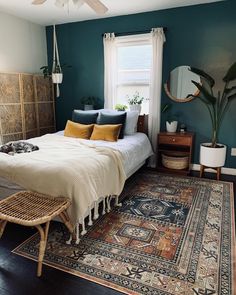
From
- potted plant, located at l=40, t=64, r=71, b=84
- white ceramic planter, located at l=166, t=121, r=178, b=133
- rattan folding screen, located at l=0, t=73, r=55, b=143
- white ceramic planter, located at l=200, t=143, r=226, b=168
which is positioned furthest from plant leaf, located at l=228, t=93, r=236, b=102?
rattan folding screen, located at l=0, t=73, r=55, b=143

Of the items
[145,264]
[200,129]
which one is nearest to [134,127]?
[200,129]

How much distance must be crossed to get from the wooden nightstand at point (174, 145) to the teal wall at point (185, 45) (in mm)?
254

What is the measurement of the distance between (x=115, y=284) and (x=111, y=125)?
234cm

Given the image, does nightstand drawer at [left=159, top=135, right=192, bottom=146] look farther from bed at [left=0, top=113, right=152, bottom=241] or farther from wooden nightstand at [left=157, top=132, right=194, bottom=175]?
bed at [left=0, top=113, right=152, bottom=241]

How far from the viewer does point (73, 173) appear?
2.13 m

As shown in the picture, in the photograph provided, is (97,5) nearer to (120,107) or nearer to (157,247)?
(120,107)

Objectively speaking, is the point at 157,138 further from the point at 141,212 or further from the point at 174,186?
the point at 141,212

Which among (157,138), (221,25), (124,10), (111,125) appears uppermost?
(124,10)

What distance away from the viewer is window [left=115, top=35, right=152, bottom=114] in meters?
4.16

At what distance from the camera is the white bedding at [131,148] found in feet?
10.1

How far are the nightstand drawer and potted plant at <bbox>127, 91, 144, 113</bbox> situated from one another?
68 cm

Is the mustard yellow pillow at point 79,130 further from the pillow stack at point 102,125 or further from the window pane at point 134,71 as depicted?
the window pane at point 134,71

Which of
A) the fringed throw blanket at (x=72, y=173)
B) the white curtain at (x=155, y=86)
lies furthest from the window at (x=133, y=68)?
the fringed throw blanket at (x=72, y=173)

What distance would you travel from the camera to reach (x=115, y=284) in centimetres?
170
